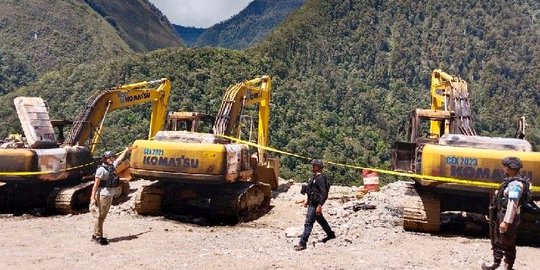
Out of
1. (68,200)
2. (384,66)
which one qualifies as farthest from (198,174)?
(384,66)

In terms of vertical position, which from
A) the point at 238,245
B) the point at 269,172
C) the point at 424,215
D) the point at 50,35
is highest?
the point at 50,35

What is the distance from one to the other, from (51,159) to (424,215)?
9247mm

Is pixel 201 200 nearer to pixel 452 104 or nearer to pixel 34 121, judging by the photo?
pixel 34 121

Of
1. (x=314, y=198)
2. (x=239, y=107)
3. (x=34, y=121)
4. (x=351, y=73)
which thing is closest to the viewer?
(x=314, y=198)

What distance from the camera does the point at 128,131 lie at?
56625 millimetres

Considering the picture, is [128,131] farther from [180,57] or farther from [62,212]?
[62,212]

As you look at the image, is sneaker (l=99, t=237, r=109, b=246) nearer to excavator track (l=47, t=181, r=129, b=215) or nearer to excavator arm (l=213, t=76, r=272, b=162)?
excavator track (l=47, t=181, r=129, b=215)

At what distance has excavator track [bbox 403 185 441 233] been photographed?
1169cm

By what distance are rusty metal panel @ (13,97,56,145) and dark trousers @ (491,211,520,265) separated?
1145 cm

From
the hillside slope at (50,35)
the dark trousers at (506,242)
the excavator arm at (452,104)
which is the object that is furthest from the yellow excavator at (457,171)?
the hillside slope at (50,35)

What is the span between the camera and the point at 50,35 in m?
122

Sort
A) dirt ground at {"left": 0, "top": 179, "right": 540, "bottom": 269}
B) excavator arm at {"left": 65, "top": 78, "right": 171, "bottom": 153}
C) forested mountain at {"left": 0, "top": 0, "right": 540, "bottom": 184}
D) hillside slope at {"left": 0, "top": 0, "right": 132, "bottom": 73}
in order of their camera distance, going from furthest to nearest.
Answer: hillside slope at {"left": 0, "top": 0, "right": 132, "bottom": 73}
forested mountain at {"left": 0, "top": 0, "right": 540, "bottom": 184}
excavator arm at {"left": 65, "top": 78, "right": 171, "bottom": 153}
dirt ground at {"left": 0, "top": 179, "right": 540, "bottom": 269}

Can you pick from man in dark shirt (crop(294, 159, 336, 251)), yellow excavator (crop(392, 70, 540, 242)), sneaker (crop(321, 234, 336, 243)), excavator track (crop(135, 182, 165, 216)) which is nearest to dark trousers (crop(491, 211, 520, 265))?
yellow excavator (crop(392, 70, 540, 242))

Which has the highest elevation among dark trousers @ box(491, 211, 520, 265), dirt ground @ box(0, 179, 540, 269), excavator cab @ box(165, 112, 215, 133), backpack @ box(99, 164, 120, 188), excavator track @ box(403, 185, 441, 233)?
excavator cab @ box(165, 112, 215, 133)
